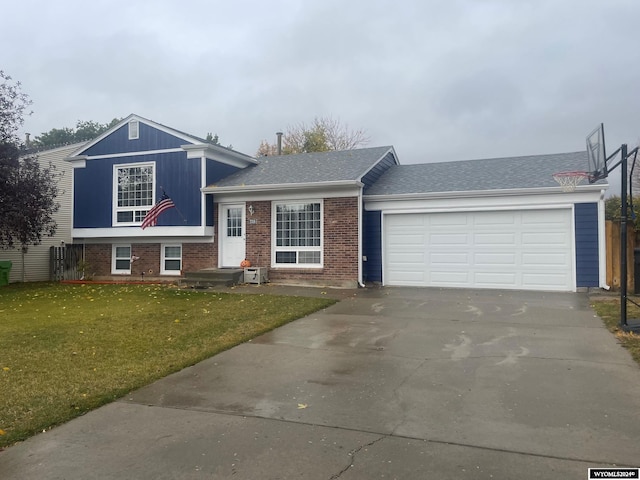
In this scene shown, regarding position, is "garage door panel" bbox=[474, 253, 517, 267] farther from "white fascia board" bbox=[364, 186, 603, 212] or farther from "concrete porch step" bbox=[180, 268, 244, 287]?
"concrete porch step" bbox=[180, 268, 244, 287]

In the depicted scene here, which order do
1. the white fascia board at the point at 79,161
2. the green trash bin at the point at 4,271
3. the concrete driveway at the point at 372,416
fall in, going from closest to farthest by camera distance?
the concrete driveway at the point at 372,416
the white fascia board at the point at 79,161
the green trash bin at the point at 4,271

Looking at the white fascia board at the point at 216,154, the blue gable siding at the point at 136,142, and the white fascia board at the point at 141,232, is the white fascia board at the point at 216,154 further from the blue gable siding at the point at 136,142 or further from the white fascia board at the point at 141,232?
the white fascia board at the point at 141,232

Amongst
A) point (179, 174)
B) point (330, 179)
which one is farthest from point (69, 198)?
point (330, 179)

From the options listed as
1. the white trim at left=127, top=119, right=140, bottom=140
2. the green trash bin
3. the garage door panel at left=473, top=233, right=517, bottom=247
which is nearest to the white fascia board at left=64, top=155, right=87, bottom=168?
the white trim at left=127, top=119, right=140, bottom=140

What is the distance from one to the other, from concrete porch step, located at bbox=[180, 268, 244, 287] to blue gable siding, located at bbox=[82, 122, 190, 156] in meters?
4.45

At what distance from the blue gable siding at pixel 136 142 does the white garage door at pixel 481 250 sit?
7.69 m

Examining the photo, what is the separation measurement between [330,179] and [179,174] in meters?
5.16

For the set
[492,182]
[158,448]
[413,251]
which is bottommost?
[158,448]

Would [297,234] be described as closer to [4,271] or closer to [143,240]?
[143,240]

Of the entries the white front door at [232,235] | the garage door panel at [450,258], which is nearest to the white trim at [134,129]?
the white front door at [232,235]

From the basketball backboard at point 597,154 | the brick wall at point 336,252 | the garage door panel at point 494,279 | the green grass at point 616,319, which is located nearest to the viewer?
the green grass at point 616,319

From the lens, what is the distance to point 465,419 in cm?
425

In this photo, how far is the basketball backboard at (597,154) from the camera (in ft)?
26.4

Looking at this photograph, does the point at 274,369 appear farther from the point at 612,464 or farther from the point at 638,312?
the point at 638,312
